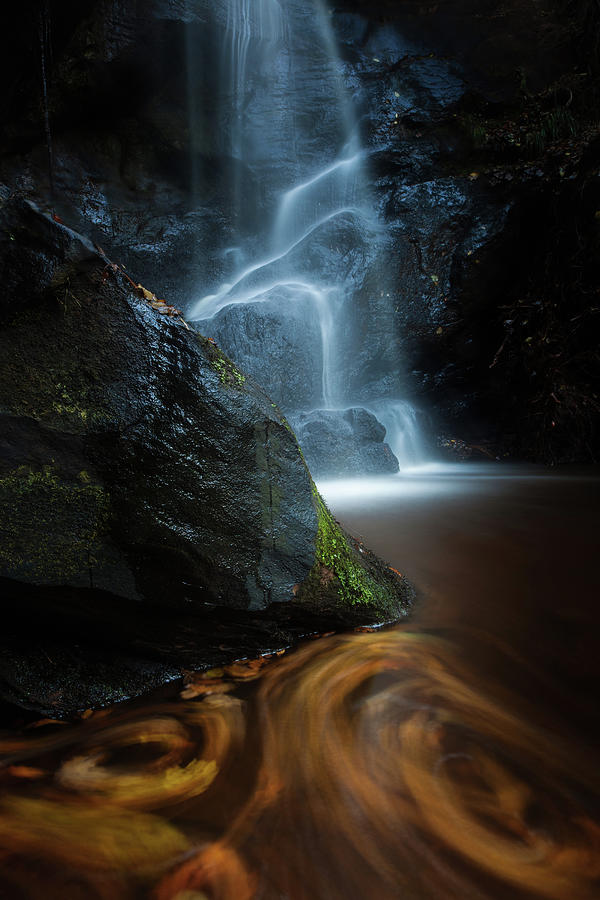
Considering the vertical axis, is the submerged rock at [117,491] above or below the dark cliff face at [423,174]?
below

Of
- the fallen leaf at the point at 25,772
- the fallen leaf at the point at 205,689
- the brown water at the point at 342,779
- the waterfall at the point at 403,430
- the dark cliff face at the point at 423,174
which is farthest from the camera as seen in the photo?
the waterfall at the point at 403,430

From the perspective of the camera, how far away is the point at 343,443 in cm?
880

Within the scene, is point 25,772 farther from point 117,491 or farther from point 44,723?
point 117,491

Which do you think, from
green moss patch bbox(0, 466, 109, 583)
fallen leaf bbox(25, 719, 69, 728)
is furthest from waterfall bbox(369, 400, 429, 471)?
fallen leaf bbox(25, 719, 69, 728)

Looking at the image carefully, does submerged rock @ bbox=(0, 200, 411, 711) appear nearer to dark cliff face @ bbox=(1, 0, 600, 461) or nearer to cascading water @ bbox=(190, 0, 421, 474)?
cascading water @ bbox=(190, 0, 421, 474)

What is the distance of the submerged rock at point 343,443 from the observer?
857 cm

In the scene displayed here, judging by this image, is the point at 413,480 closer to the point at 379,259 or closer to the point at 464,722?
the point at 379,259

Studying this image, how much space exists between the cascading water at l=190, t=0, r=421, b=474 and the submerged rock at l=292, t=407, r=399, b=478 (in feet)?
2.50

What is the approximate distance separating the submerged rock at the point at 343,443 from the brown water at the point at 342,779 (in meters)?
6.53

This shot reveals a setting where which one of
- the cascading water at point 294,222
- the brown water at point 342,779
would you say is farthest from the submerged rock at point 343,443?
the brown water at point 342,779

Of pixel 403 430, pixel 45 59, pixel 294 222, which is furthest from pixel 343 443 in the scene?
pixel 45 59

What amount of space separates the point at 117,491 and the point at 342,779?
1215 millimetres

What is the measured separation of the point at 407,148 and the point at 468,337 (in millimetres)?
5527

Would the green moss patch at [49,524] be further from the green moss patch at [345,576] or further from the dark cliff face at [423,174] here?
the dark cliff face at [423,174]
